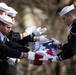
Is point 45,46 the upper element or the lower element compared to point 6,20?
lower

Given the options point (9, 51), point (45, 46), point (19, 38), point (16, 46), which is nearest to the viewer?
point (9, 51)

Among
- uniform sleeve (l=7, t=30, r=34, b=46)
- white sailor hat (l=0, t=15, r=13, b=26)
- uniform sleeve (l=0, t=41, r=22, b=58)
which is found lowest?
uniform sleeve (l=0, t=41, r=22, b=58)

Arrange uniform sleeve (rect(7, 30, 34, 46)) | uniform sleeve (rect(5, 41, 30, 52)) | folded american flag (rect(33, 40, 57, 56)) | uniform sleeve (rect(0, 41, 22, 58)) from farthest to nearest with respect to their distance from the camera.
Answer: uniform sleeve (rect(7, 30, 34, 46))
folded american flag (rect(33, 40, 57, 56))
uniform sleeve (rect(5, 41, 30, 52))
uniform sleeve (rect(0, 41, 22, 58))

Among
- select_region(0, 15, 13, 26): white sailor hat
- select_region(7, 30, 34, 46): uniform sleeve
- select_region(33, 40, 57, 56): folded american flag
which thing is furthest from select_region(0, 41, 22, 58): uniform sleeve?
select_region(7, 30, 34, 46): uniform sleeve

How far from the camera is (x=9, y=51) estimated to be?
22.2ft

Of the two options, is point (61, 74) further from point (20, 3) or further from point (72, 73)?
point (20, 3)

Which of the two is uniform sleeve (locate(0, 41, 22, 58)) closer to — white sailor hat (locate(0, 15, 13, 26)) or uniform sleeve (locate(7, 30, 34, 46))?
white sailor hat (locate(0, 15, 13, 26))

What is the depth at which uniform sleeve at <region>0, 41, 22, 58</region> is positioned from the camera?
22.2 ft

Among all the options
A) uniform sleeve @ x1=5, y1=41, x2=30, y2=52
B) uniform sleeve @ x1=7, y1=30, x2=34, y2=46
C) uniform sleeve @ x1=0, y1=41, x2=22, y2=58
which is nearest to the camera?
uniform sleeve @ x1=0, y1=41, x2=22, y2=58

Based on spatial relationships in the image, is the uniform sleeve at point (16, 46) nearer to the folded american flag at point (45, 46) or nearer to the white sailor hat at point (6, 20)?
the folded american flag at point (45, 46)

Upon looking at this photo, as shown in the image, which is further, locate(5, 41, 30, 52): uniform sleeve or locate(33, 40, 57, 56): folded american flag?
locate(33, 40, 57, 56): folded american flag

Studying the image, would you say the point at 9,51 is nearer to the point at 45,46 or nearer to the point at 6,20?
the point at 6,20

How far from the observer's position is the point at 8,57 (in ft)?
23.4

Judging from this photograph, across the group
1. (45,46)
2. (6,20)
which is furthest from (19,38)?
(6,20)
